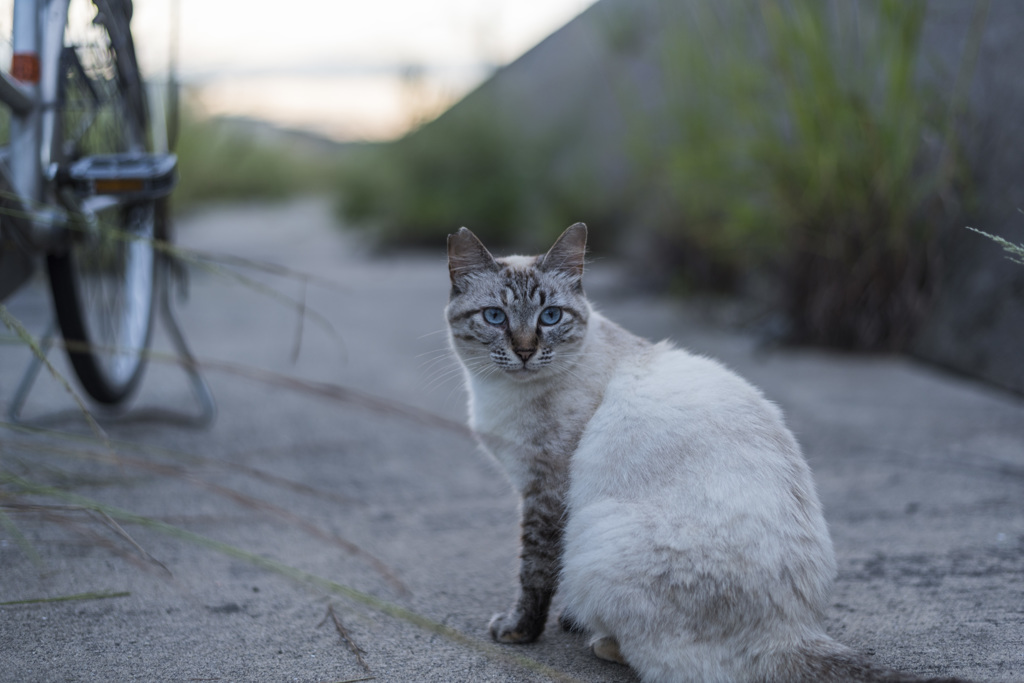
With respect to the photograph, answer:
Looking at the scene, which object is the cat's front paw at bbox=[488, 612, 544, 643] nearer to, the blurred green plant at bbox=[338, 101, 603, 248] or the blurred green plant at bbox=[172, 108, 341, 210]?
the blurred green plant at bbox=[338, 101, 603, 248]

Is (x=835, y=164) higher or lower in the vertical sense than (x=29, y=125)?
higher

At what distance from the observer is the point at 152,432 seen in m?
3.08

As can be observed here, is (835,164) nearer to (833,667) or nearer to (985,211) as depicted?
(985,211)

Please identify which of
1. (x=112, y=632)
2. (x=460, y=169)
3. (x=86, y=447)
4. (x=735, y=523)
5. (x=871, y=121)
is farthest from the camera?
(x=460, y=169)

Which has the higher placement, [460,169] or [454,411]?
[460,169]

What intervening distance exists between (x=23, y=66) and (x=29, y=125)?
0.54 feet

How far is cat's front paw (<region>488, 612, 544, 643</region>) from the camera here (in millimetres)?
1729

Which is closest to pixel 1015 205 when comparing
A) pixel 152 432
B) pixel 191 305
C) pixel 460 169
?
pixel 152 432

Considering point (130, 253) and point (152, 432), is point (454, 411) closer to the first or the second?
point (152, 432)

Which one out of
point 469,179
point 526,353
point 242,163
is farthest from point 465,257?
point 242,163

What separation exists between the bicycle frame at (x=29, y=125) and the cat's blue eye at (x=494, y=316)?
112 centimetres

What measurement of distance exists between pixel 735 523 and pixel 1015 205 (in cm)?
281

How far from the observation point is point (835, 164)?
385 centimetres

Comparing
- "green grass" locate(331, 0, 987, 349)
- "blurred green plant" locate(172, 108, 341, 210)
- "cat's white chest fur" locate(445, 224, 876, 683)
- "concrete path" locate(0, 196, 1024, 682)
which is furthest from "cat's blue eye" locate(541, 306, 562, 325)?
"blurred green plant" locate(172, 108, 341, 210)
